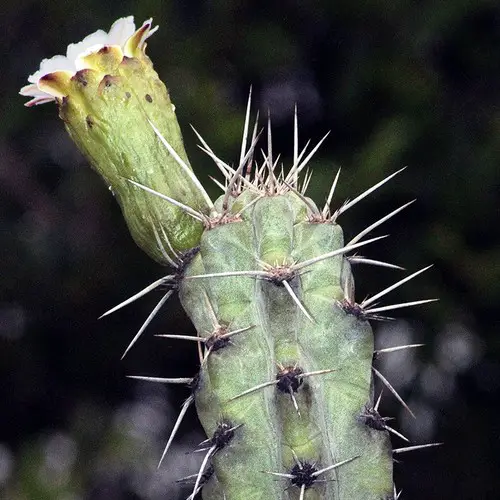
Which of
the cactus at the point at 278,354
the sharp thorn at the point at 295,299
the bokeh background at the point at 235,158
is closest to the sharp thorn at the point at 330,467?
the cactus at the point at 278,354

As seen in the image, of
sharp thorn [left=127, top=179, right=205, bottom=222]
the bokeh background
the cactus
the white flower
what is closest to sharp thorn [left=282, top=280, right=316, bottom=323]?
the cactus

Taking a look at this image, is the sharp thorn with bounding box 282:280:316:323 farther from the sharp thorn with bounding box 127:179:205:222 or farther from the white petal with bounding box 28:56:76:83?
the white petal with bounding box 28:56:76:83

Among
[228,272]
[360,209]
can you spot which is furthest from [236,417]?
[360,209]

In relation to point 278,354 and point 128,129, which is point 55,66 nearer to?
point 128,129

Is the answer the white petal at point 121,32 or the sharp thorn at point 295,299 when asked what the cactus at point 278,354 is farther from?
the white petal at point 121,32

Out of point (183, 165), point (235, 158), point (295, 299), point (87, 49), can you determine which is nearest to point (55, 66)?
point (87, 49)

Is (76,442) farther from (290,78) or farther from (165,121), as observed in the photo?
(165,121)
